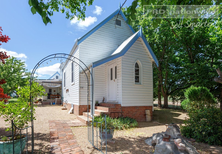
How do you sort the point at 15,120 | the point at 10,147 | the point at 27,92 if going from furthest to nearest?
the point at 27,92 < the point at 15,120 < the point at 10,147

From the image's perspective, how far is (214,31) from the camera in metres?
14.7

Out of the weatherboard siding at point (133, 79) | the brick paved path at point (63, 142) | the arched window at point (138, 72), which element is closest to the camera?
the brick paved path at point (63, 142)

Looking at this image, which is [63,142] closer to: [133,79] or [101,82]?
[133,79]

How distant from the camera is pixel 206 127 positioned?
6.10 metres

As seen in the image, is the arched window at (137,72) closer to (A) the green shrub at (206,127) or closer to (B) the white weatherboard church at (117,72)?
(B) the white weatherboard church at (117,72)

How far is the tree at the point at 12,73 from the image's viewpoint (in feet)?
71.2

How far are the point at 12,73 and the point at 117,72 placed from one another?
66.5 ft

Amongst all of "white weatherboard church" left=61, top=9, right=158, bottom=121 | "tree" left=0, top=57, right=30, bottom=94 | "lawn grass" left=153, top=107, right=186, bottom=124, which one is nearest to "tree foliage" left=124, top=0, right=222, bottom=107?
"white weatherboard church" left=61, top=9, right=158, bottom=121

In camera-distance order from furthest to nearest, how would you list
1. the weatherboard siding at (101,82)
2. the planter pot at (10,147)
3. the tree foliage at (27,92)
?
the weatherboard siding at (101,82) < the tree foliage at (27,92) < the planter pot at (10,147)

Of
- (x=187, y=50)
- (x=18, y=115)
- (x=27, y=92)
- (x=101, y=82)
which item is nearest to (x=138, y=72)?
(x=101, y=82)

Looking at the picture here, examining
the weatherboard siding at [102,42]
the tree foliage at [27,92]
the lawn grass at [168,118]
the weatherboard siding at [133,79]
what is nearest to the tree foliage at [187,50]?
the weatherboard siding at [102,42]

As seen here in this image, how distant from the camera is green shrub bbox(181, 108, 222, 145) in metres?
5.87

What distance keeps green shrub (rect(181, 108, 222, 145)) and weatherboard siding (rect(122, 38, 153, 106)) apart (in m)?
4.03

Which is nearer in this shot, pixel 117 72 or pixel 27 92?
pixel 27 92
